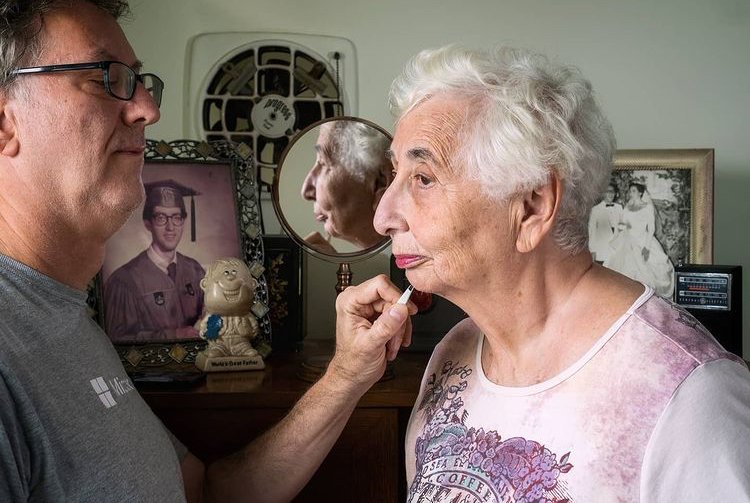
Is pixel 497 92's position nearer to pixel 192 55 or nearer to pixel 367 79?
pixel 367 79

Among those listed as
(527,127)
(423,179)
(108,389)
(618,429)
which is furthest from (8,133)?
(618,429)

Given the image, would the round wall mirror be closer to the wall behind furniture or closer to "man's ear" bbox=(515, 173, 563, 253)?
the wall behind furniture

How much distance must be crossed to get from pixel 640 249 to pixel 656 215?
3.3 inches

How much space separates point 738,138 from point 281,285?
3.76 feet

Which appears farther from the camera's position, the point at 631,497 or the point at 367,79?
the point at 367,79

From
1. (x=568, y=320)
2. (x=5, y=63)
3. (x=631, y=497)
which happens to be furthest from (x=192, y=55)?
(x=631, y=497)

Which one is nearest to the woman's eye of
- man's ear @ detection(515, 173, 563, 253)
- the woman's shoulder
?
man's ear @ detection(515, 173, 563, 253)

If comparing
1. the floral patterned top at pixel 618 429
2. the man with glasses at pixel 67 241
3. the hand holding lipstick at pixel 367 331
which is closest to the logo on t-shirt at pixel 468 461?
the floral patterned top at pixel 618 429

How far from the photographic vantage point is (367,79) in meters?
1.86

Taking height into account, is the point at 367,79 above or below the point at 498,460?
above

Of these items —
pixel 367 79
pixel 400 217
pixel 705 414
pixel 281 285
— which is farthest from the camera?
pixel 367 79

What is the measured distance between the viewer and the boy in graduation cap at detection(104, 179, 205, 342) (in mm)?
1572

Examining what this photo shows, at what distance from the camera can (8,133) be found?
967 mm

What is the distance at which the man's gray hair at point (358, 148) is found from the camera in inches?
61.6
